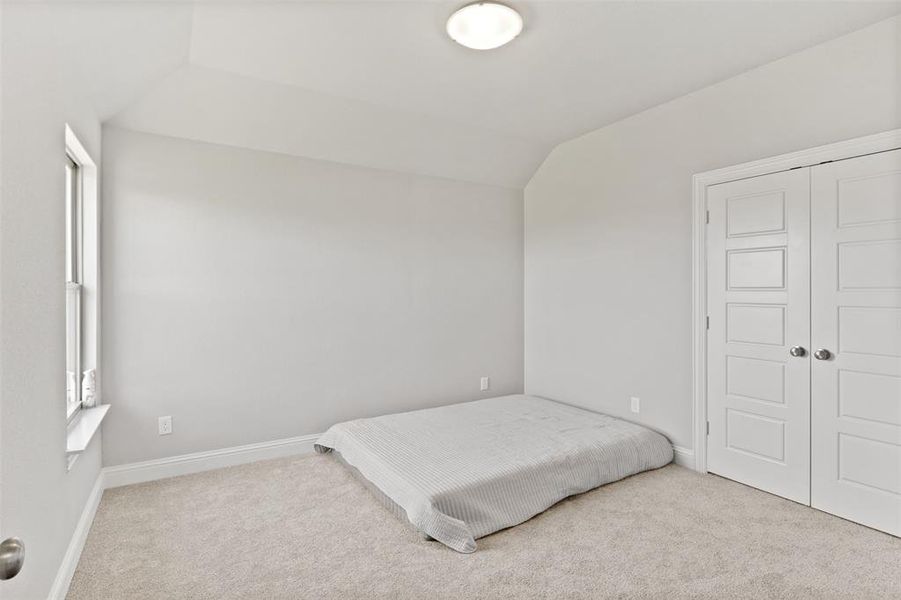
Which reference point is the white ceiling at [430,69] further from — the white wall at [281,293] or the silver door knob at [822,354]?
the silver door knob at [822,354]

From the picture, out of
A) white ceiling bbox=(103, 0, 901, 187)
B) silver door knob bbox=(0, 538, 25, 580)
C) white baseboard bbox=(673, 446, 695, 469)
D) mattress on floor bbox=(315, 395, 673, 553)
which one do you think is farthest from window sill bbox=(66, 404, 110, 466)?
white baseboard bbox=(673, 446, 695, 469)

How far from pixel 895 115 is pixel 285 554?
12.1 feet

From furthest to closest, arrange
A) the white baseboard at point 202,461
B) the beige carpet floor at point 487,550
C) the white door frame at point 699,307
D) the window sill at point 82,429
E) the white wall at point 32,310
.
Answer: the white door frame at point 699,307
the white baseboard at point 202,461
the window sill at point 82,429
the beige carpet floor at point 487,550
the white wall at point 32,310

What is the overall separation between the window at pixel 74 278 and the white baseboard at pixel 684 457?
12.3 ft

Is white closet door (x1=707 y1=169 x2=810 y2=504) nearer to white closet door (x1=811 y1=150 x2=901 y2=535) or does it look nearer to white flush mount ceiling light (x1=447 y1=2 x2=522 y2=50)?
white closet door (x1=811 y1=150 x2=901 y2=535)

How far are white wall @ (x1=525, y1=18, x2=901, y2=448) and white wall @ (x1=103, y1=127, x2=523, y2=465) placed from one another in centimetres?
53

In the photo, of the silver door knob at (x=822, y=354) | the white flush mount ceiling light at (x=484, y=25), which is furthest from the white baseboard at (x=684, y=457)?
the white flush mount ceiling light at (x=484, y=25)

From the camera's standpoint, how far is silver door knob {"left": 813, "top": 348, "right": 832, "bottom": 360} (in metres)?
2.60

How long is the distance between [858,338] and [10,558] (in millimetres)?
3360

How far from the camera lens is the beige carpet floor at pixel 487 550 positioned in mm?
1959

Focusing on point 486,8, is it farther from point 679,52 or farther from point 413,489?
point 413,489

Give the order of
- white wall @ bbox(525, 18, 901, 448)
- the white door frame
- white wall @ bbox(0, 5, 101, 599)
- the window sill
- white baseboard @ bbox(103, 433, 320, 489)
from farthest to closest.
→ the white door frame < white baseboard @ bbox(103, 433, 320, 489) < white wall @ bbox(525, 18, 901, 448) < the window sill < white wall @ bbox(0, 5, 101, 599)

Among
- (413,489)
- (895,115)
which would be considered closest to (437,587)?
(413,489)

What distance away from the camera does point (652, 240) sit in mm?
3500
